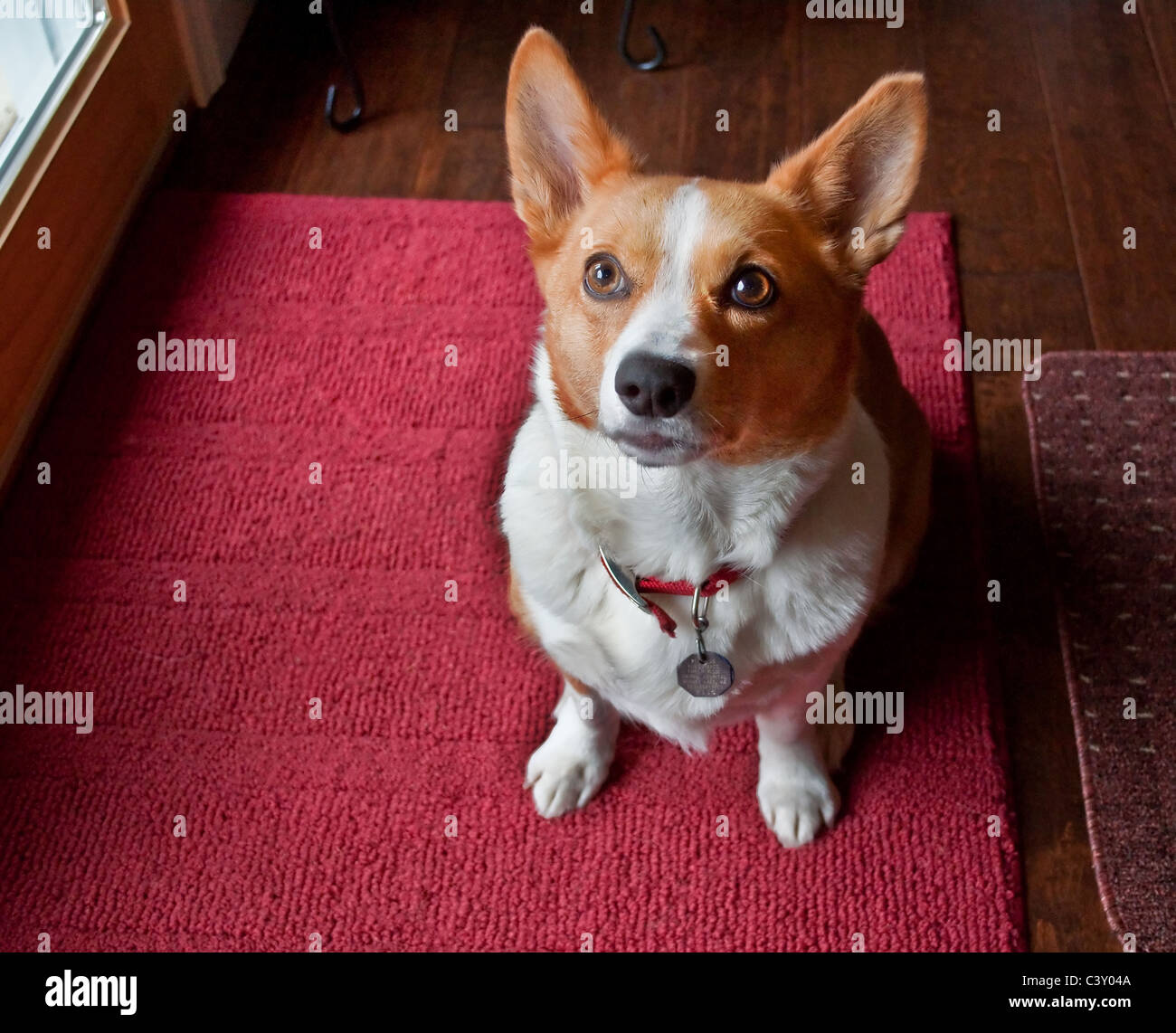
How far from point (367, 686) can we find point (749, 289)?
0.99 meters

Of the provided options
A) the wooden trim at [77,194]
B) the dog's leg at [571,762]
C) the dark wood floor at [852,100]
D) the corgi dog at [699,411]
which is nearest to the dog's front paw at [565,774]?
the dog's leg at [571,762]

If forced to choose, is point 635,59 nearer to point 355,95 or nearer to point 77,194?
point 355,95

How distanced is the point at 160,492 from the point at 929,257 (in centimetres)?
167

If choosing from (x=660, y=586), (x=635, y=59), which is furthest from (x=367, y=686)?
(x=635, y=59)

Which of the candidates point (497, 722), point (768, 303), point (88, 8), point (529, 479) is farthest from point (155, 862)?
point (88, 8)

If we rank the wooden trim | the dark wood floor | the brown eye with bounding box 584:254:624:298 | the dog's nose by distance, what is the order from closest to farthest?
the dog's nose → the brown eye with bounding box 584:254:624:298 → the wooden trim → the dark wood floor

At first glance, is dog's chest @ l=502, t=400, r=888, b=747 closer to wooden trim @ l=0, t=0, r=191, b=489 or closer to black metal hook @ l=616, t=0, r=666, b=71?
wooden trim @ l=0, t=0, r=191, b=489

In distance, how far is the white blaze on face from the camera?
1.15 m

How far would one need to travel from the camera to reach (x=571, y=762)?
1.67 m

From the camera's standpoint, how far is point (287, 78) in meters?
2.85

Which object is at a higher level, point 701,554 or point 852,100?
point 852,100

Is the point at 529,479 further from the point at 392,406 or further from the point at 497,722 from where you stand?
the point at 392,406

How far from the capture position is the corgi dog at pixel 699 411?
1.20m

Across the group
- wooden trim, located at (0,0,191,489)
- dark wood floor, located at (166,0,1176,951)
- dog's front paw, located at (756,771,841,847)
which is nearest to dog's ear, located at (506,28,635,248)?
dog's front paw, located at (756,771,841,847)
